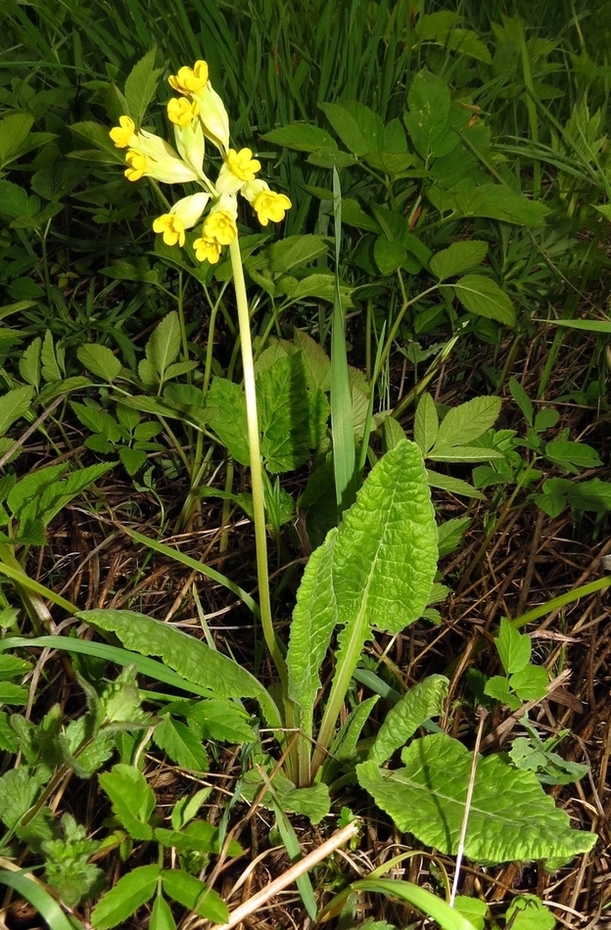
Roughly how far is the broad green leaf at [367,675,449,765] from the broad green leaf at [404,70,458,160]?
4.05 feet

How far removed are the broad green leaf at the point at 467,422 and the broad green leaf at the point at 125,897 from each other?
3.08ft

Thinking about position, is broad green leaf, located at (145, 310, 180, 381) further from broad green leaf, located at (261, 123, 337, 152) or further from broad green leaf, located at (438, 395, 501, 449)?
broad green leaf, located at (438, 395, 501, 449)

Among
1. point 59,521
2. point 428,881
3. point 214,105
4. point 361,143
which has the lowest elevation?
point 428,881

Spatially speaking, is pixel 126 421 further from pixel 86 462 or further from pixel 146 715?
pixel 146 715

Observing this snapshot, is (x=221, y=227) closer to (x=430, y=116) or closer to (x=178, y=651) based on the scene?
(x=178, y=651)

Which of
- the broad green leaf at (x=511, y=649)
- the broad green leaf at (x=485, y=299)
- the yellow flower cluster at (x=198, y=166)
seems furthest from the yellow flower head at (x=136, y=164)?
the broad green leaf at (x=485, y=299)

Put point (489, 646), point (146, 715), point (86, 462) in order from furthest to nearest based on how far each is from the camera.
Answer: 1. point (86, 462)
2. point (489, 646)
3. point (146, 715)

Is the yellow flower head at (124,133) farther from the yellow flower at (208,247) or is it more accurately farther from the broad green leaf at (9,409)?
the broad green leaf at (9,409)

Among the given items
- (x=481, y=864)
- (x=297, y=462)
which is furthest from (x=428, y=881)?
(x=297, y=462)

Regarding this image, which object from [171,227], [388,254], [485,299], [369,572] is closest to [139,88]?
[388,254]

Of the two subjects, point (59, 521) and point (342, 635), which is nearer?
point (342, 635)

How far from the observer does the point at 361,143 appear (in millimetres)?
1729

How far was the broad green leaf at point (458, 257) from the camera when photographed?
1810mm

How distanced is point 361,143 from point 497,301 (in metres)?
0.48
